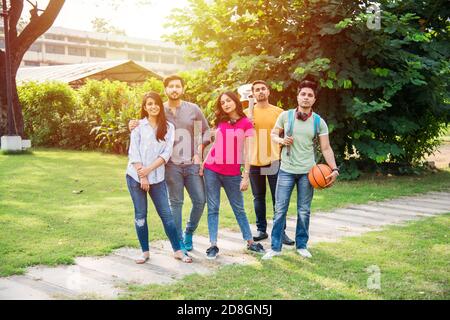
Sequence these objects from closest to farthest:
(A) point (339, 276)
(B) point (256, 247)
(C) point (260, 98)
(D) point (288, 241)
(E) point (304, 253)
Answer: (A) point (339, 276) → (E) point (304, 253) → (B) point (256, 247) → (C) point (260, 98) → (D) point (288, 241)

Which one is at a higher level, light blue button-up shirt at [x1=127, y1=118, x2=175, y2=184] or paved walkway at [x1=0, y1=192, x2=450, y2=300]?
light blue button-up shirt at [x1=127, y1=118, x2=175, y2=184]

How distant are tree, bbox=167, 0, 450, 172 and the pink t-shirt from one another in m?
4.93

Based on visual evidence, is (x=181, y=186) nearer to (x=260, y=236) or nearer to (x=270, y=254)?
(x=270, y=254)

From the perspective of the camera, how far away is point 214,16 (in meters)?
11.8

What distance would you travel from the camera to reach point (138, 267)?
217 inches

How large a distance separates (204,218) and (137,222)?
2.44 metres

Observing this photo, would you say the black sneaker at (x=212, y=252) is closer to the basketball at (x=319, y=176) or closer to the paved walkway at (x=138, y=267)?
the paved walkway at (x=138, y=267)

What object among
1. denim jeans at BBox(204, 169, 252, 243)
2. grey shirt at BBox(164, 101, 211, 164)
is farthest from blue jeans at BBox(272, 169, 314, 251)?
grey shirt at BBox(164, 101, 211, 164)

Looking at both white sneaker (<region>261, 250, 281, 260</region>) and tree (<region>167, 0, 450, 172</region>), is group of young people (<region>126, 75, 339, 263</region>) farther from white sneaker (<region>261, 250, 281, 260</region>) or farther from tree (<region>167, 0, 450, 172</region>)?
tree (<region>167, 0, 450, 172</region>)

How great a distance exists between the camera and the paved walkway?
15.5ft

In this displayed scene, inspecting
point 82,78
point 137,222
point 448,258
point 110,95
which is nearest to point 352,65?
point 448,258

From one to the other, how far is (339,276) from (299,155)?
1.37 meters

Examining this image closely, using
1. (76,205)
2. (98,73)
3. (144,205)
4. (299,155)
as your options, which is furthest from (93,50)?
(299,155)

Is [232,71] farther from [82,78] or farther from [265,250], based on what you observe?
[82,78]
